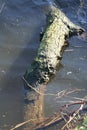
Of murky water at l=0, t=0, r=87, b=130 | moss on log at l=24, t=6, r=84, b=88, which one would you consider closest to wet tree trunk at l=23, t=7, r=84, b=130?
moss on log at l=24, t=6, r=84, b=88

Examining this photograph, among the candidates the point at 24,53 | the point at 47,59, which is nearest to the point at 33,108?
the point at 47,59

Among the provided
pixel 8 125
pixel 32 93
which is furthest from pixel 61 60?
pixel 8 125

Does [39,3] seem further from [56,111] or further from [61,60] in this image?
[56,111]

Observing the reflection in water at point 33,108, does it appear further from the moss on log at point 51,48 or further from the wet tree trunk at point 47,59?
the moss on log at point 51,48

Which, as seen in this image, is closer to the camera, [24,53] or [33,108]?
[33,108]

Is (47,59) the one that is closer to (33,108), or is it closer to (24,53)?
(24,53)
